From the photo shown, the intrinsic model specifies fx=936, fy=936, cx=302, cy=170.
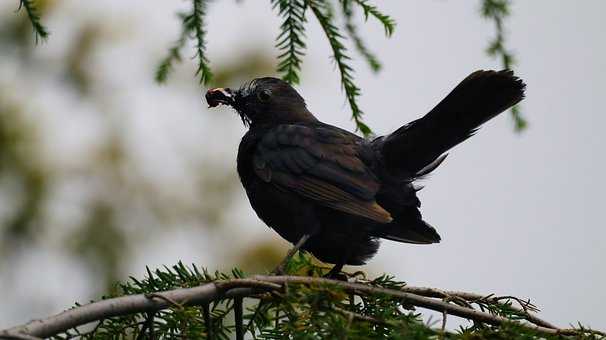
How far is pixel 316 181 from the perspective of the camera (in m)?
4.19

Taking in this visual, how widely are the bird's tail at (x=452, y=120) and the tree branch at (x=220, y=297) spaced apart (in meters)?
1.11

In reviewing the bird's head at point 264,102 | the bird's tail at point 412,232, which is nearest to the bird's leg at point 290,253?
the bird's tail at point 412,232

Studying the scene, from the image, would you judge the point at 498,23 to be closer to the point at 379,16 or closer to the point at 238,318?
the point at 379,16

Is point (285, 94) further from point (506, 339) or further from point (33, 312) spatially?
point (33, 312)

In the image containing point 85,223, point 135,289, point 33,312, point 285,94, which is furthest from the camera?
point 85,223

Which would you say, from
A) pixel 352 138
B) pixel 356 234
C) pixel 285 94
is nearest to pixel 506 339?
pixel 356 234

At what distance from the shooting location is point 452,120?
13.2 feet

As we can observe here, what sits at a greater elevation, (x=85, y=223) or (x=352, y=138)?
(x=85, y=223)

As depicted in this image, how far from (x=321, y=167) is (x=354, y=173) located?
0.52 ft

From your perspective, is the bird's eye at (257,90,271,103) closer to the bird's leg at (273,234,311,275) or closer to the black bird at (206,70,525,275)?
the black bird at (206,70,525,275)

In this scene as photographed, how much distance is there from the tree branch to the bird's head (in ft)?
6.36

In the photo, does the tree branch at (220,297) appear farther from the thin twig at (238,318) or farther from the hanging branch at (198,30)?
the hanging branch at (198,30)

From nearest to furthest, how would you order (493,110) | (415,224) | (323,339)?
(323,339)
(493,110)
(415,224)

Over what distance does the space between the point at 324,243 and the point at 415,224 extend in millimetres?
486
